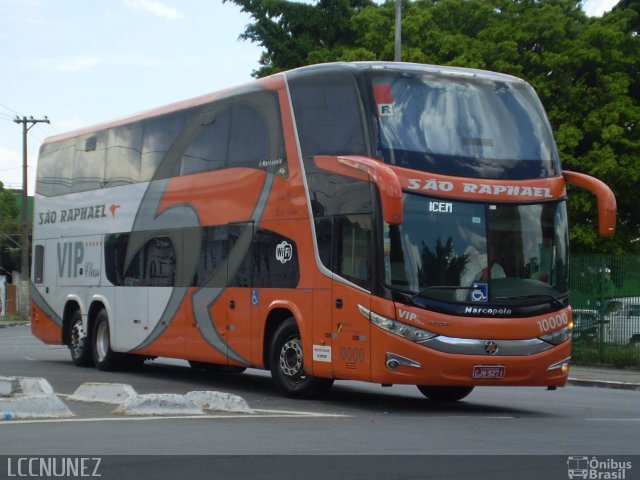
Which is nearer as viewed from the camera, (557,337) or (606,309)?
(557,337)

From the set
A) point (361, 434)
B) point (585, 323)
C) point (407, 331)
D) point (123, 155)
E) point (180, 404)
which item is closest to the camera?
point (361, 434)

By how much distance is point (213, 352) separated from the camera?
1819 cm

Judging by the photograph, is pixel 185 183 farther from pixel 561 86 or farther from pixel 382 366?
pixel 561 86

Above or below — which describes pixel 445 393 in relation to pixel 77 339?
below

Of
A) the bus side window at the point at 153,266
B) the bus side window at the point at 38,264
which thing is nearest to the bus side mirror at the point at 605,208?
the bus side window at the point at 153,266

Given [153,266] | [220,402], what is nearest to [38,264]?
[153,266]

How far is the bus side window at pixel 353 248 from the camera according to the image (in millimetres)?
14406

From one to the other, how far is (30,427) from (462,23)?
36628 mm

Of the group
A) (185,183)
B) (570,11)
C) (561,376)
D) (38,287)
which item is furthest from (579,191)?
(561,376)

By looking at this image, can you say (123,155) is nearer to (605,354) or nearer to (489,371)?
(489,371)

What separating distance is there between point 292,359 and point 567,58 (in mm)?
→ 27554

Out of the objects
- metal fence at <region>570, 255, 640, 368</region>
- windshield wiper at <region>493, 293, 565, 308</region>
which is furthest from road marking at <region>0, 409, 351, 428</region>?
metal fence at <region>570, 255, 640, 368</region>

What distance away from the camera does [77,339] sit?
2356 centimetres
